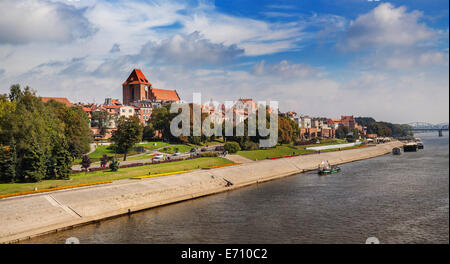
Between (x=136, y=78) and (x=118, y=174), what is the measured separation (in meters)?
113

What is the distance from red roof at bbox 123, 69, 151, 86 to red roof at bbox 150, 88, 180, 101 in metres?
5.69

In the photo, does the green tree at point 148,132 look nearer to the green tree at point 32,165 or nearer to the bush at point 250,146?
the bush at point 250,146

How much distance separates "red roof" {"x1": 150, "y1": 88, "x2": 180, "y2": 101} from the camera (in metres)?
159

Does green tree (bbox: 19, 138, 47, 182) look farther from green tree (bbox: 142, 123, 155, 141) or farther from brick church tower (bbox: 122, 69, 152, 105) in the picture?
brick church tower (bbox: 122, 69, 152, 105)

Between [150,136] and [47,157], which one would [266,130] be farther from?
[47,157]

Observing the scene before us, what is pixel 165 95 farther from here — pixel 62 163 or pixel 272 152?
pixel 62 163

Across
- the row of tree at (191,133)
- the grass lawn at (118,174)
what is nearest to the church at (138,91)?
the row of tree at (191,133)

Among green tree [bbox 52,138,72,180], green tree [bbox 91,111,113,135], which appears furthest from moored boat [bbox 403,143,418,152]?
green tree [bbox 91,111,113,135]

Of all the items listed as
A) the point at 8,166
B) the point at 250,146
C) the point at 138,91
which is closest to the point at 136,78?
the point at 138,91

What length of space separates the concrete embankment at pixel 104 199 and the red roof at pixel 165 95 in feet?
341

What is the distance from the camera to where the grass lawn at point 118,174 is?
39.2 metres
